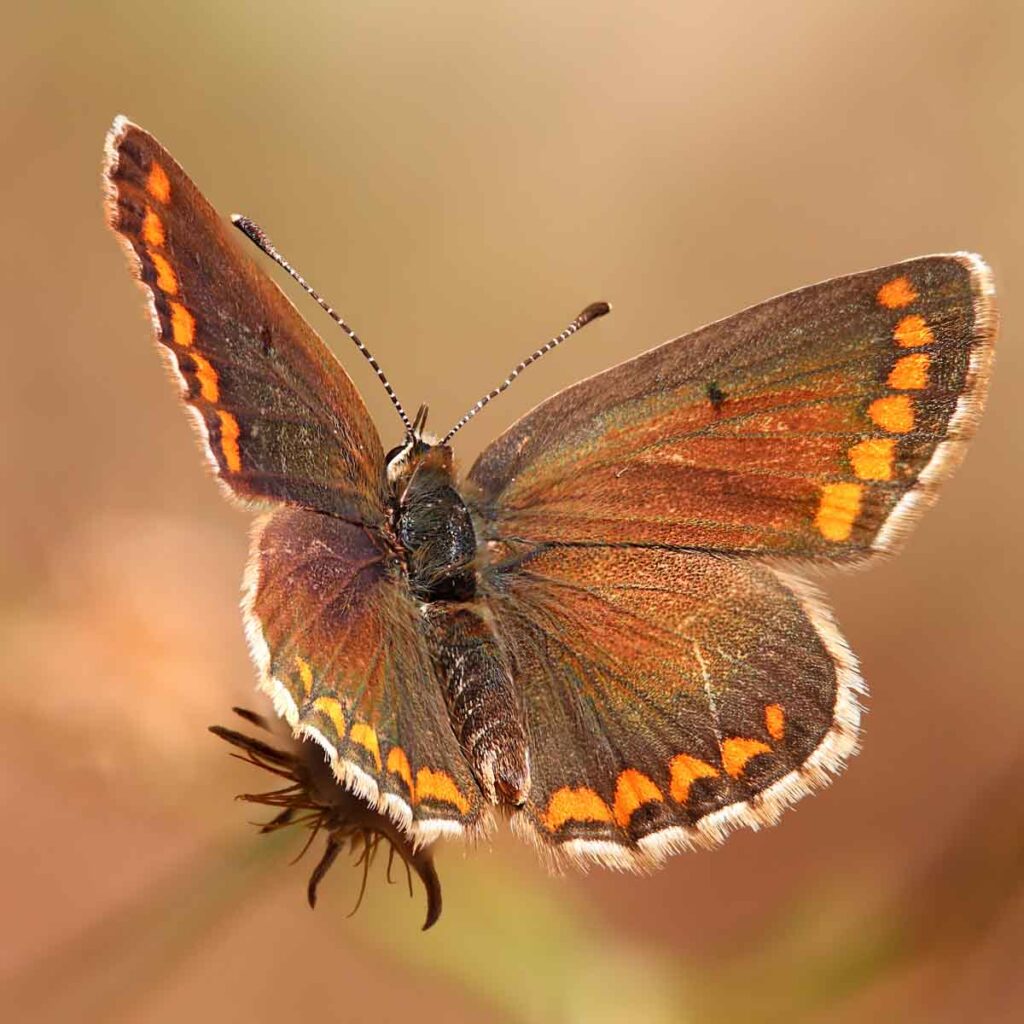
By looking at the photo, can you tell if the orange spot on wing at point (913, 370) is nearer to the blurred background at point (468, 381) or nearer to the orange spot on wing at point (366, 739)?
the blurred background at point (468, 381)

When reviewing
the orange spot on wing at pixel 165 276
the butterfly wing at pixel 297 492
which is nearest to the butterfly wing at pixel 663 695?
the butterfly wing at pixel 297 492

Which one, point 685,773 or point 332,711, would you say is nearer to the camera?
point 332,711

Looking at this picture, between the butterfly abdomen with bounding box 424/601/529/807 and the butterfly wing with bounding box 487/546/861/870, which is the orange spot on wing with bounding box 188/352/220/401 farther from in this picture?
the butterfly wing with bounding box 487/546/861/870

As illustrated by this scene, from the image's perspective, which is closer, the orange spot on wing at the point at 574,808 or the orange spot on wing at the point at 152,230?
the orange spot on wing at the point at 152,230

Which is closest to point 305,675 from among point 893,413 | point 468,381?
point 893,413

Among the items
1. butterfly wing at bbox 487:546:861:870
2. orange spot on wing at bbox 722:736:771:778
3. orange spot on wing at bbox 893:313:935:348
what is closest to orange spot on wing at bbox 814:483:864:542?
butterfly wing at bbox 487:546:861:870

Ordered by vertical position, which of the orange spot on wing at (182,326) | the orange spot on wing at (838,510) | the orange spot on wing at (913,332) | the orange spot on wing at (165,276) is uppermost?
the orange spot on wing at (165,276)

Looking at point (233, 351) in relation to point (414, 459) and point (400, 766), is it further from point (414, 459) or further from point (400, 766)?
point (400, 766)
